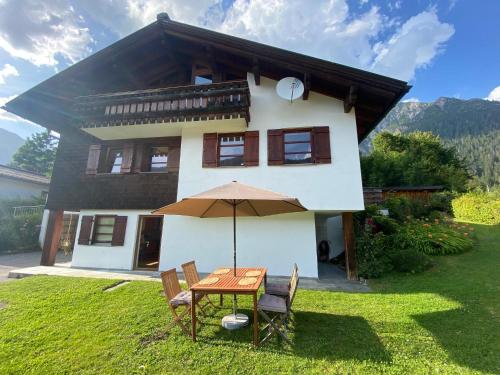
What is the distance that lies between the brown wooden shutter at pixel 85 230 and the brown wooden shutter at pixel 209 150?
5.42 m

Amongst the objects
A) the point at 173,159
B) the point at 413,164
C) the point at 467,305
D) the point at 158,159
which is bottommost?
the point at 467,305

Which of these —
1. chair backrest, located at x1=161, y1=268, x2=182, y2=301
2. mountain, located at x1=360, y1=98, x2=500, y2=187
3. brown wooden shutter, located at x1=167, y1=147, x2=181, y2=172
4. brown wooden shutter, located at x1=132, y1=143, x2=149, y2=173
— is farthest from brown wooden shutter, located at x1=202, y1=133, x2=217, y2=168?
mountain, located at x1=360, y1=98, x2=500, y2=187

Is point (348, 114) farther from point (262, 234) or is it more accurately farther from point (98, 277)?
point (98, 277)

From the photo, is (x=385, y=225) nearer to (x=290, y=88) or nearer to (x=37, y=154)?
(x=290, y=88)

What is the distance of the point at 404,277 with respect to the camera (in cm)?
728

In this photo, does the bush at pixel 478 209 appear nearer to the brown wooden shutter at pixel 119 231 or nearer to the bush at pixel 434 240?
the bush at pixel 434 240

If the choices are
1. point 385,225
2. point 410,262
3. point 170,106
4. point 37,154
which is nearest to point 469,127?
point 385,225

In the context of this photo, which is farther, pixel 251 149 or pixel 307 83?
pixel 251 149

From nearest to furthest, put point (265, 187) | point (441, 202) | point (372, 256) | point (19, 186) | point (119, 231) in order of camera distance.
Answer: point (372, 256) → point (265, 187) → point (119, 231) → point (441, 202) → point (19, 186)

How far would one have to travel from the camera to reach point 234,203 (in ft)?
15.4

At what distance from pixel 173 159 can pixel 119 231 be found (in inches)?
140

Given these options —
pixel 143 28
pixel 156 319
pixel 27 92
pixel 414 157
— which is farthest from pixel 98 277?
pixel 414 157

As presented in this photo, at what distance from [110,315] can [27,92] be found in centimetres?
1041

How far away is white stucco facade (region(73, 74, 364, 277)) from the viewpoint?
796 cm
